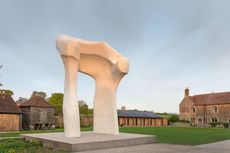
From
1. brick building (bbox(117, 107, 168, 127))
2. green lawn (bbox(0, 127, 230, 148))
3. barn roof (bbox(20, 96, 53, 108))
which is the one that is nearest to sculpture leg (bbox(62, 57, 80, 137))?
green lawn (bbox(0, 127, 230, 148))

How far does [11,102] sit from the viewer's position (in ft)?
112

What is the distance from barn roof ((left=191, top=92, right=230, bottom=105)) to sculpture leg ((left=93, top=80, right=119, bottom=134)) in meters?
41.1

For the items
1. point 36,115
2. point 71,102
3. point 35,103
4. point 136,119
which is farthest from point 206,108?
point 71,102

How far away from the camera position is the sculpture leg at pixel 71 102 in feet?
47.1

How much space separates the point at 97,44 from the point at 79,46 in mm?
1352

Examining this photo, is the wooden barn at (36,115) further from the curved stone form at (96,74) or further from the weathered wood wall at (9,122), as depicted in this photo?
the curved stone form at (96,74)

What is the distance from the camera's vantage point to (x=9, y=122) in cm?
3234

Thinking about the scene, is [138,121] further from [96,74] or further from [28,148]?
[28,148]

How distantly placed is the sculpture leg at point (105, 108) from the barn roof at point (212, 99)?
41.1m

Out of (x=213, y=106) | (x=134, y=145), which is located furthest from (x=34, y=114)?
(x=213, y=106)

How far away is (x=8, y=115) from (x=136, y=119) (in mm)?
23124

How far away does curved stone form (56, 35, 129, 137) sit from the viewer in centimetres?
1450

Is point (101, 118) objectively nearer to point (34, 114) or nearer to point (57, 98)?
point (34, 114)

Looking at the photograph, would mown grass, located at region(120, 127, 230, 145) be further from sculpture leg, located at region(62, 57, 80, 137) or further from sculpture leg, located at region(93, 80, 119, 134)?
sculpture leg, located at region(62, 57, 80, 137)
